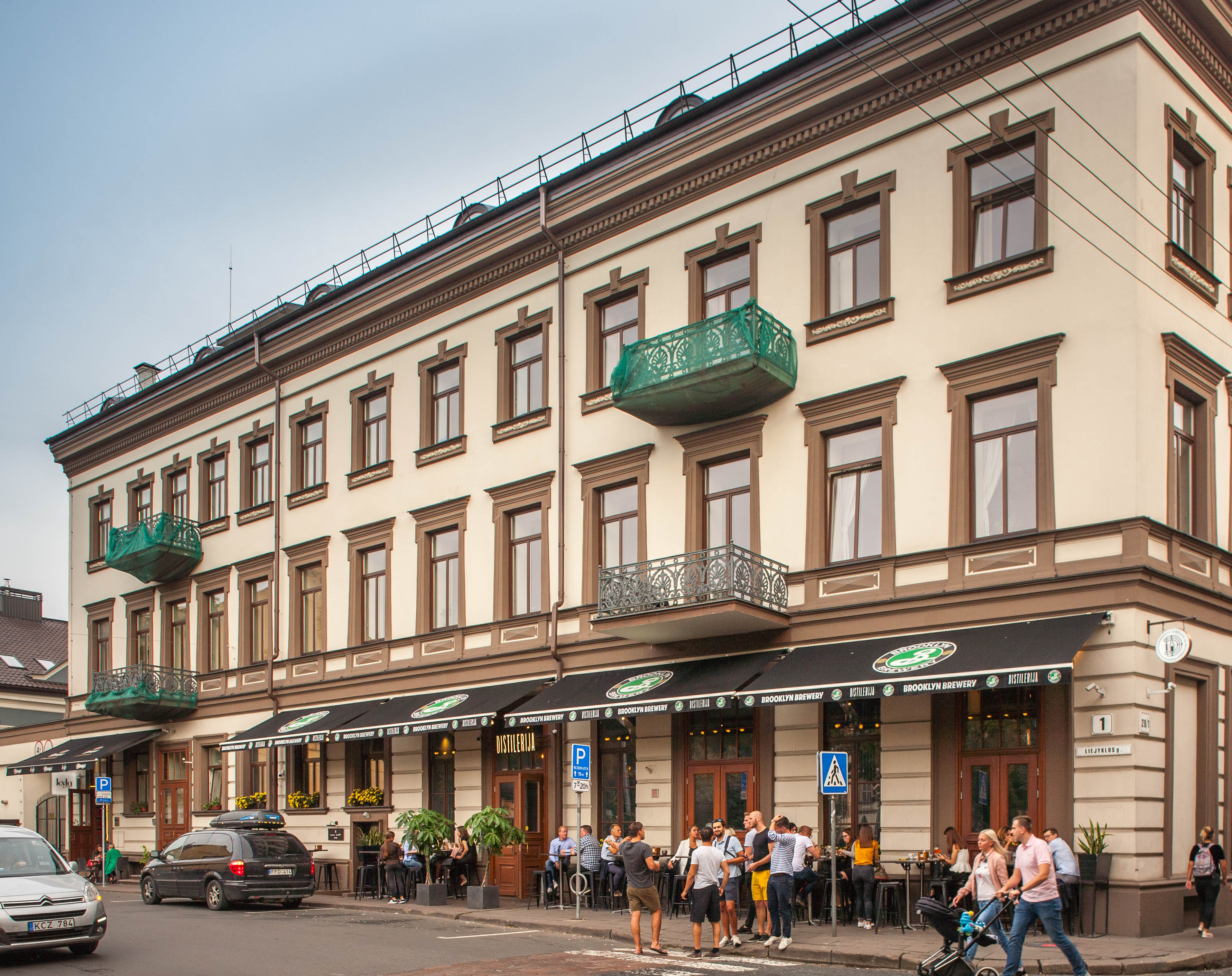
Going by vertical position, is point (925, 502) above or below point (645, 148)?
below

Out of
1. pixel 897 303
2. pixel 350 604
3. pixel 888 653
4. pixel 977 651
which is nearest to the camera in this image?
pixel 977 651

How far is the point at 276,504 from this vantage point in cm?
3369

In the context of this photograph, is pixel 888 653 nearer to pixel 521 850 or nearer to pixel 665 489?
pixel 665 489

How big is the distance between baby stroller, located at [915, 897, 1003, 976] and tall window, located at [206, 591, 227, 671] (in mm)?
26475

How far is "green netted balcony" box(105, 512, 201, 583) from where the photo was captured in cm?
3612

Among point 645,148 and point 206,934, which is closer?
point 206,934

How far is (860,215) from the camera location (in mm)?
21312

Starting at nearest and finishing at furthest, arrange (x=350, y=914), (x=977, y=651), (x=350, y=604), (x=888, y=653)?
(x=977, y=651) < (x=888, y=653) < (x=350, y=914) < (x=350, y=604)

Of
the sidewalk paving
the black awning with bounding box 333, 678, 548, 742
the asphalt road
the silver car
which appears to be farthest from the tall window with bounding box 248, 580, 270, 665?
the silver car

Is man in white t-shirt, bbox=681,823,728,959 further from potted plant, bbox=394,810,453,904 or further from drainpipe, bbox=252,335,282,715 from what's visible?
drainpipe, bbox=252,335,282,715

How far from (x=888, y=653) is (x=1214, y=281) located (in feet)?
25.4

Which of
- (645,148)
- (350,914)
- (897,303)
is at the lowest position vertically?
(350,914)

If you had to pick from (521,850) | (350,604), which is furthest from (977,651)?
(350,604)

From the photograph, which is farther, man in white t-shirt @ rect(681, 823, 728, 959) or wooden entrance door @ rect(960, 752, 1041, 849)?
wooden entrance door @ rect(960, 752, 1041, 849)
